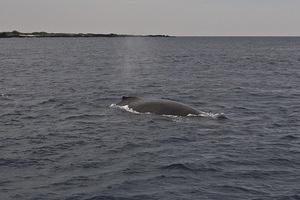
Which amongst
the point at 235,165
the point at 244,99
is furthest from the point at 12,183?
the point at 244,99

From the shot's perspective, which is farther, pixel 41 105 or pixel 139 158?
pixel 41 105

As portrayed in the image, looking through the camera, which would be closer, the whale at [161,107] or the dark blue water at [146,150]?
the dark blue water at [146,150]

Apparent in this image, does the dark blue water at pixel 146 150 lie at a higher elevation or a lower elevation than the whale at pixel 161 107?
lower

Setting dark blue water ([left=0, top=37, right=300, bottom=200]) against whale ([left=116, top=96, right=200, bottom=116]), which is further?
A: whale ([left=116, top=96, right=200, bottom=116])

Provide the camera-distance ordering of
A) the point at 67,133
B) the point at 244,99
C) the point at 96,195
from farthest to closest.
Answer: the point at 244,99 → the point at 67,133 → the point at 96,195

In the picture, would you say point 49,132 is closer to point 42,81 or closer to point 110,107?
point 110,107

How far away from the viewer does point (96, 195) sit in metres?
16.6

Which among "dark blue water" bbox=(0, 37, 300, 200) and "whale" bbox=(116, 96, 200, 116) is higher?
"whale" bbox=(116, 96, 200, 116)

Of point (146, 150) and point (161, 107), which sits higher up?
point (161, 107)

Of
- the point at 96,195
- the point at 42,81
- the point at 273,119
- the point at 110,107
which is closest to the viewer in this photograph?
the point at 96,195

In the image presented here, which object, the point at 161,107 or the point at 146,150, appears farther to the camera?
the point at 161,107

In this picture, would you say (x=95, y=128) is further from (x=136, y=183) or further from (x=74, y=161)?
(x=136, y=183)

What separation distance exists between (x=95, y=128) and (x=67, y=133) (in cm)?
170

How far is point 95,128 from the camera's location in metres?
27.3
